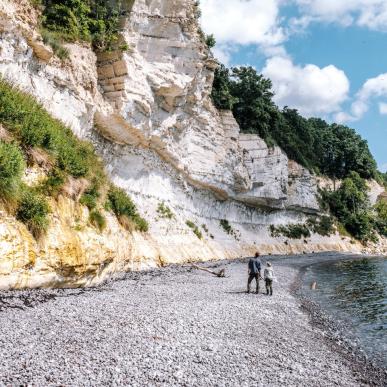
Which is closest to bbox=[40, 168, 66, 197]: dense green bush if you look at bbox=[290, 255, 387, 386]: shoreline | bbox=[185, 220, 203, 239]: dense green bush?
bbox=[290, 255, 387, 386]: shoreline

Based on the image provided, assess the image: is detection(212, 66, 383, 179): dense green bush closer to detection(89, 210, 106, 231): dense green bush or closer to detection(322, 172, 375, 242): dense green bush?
detection(322, 172, 375, 242): dense green bush

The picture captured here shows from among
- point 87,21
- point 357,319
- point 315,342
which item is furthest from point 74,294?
point 87,21

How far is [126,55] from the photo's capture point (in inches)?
1031

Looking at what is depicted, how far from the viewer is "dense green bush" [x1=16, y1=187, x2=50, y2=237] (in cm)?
1238

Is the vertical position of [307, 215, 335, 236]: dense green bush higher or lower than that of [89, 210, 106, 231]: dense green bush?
higher

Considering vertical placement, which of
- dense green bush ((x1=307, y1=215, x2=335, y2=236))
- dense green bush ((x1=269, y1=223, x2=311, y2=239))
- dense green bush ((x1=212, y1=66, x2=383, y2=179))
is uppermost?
dense green bush ((x1=212, y1=66, x2=383, y2=179))

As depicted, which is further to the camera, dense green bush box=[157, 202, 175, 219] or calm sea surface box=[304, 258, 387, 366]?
dense green bush box=[157, 202, 175, 219]

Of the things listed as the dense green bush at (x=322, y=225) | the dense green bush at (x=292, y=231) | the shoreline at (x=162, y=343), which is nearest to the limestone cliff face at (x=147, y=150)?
the shoreline at (x=162, y=343)

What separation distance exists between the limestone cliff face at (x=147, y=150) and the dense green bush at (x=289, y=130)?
4084 millimetres

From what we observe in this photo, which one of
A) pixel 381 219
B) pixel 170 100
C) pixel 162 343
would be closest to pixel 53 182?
pixel 162 343

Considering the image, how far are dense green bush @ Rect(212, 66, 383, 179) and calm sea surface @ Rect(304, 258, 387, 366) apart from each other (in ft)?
80.7

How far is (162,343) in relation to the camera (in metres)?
8.99

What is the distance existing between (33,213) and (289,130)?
6212 cm

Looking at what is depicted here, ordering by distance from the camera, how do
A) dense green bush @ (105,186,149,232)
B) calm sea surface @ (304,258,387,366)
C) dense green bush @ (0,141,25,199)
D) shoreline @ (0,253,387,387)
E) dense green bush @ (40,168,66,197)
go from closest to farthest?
shoreline @ (0,253,387,387), dense green bush @ (0,141,25,199), calm sea surface @ (304,258,387,366), dense green bush @ (40,168,66,197), dense green bush @ (105,186,149,232)
